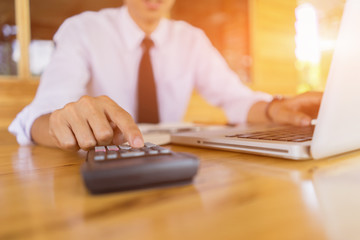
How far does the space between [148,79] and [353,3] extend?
1.21 m

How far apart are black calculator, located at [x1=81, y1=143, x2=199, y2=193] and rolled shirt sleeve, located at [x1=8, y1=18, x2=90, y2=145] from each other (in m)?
0.48

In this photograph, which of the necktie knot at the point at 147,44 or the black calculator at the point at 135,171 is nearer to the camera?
the black calculator at the point at 135,171

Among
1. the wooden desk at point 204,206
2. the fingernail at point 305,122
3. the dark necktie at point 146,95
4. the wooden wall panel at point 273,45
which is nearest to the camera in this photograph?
the wooden desk at point 204,206

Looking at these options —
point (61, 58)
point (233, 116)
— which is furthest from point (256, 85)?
point (61, 58)

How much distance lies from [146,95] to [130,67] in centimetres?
19

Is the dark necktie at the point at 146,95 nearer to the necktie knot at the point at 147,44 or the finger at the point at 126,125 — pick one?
the necktie knot at the point at 147,44

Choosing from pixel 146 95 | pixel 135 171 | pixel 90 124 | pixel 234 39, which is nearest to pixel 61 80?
pixel 146 95

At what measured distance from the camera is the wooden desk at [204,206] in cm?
21

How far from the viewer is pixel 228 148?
0.52 meters

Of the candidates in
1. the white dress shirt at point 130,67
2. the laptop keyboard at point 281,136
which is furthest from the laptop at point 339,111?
the white dress shirt at point 130,67

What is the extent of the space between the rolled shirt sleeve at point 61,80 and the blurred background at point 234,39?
7.3 inches

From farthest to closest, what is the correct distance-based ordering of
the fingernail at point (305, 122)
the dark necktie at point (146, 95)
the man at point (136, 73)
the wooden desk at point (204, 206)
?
the dark necktie at point (146, 95), the man at point (136, 73), the fingernail at point (305, 122), the wooden desk at point (204, 206)

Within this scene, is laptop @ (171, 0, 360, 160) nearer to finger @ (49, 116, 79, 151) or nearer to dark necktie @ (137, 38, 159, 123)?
finger @ (49, 116, 79, 151)

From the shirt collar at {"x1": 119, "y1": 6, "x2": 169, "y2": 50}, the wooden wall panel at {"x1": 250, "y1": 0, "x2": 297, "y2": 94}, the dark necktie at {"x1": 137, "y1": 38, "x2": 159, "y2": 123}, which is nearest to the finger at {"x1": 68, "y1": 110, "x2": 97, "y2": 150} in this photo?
the dark necktie at {"x1": 137, "y1": 38, "x2": 159, "y2": 123}
